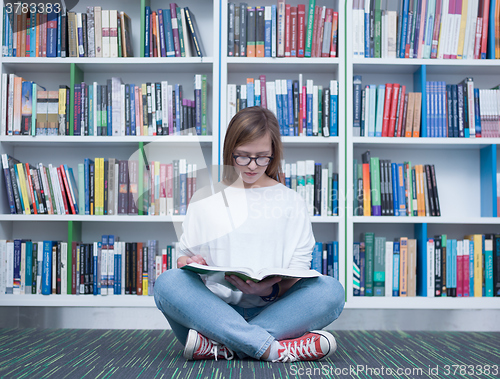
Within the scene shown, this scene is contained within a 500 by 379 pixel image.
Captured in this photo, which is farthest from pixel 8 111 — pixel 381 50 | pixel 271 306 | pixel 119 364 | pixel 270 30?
pixel 381 50

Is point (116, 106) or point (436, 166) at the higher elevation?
point (116, 106)

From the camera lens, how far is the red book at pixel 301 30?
2195 mm

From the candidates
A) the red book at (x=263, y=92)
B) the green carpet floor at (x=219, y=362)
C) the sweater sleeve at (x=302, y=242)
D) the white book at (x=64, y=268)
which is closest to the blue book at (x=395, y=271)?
the green carpet floor at (x=219, y=362)

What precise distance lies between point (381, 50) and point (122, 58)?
117cm

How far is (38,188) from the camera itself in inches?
86.5

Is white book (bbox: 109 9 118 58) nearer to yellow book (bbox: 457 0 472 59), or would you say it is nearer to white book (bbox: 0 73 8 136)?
white book (bbox: 0 73 8 136)

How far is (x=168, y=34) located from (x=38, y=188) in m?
0.91

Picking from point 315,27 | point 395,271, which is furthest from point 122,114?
point 395,271

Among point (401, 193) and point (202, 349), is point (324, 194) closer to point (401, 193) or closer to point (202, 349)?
point (401, 193)

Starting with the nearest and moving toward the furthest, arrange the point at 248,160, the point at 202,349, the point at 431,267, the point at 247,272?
1. the point at 247,272
2. the point at 202,349
3. the point at 248,160
4. the point at 431,267

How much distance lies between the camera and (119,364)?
136 centimetres

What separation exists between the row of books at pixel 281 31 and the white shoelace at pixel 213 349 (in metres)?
1.33

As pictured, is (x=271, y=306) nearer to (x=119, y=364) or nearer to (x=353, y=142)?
(x=119, y=364)

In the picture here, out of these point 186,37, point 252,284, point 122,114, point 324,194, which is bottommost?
point 252,284
